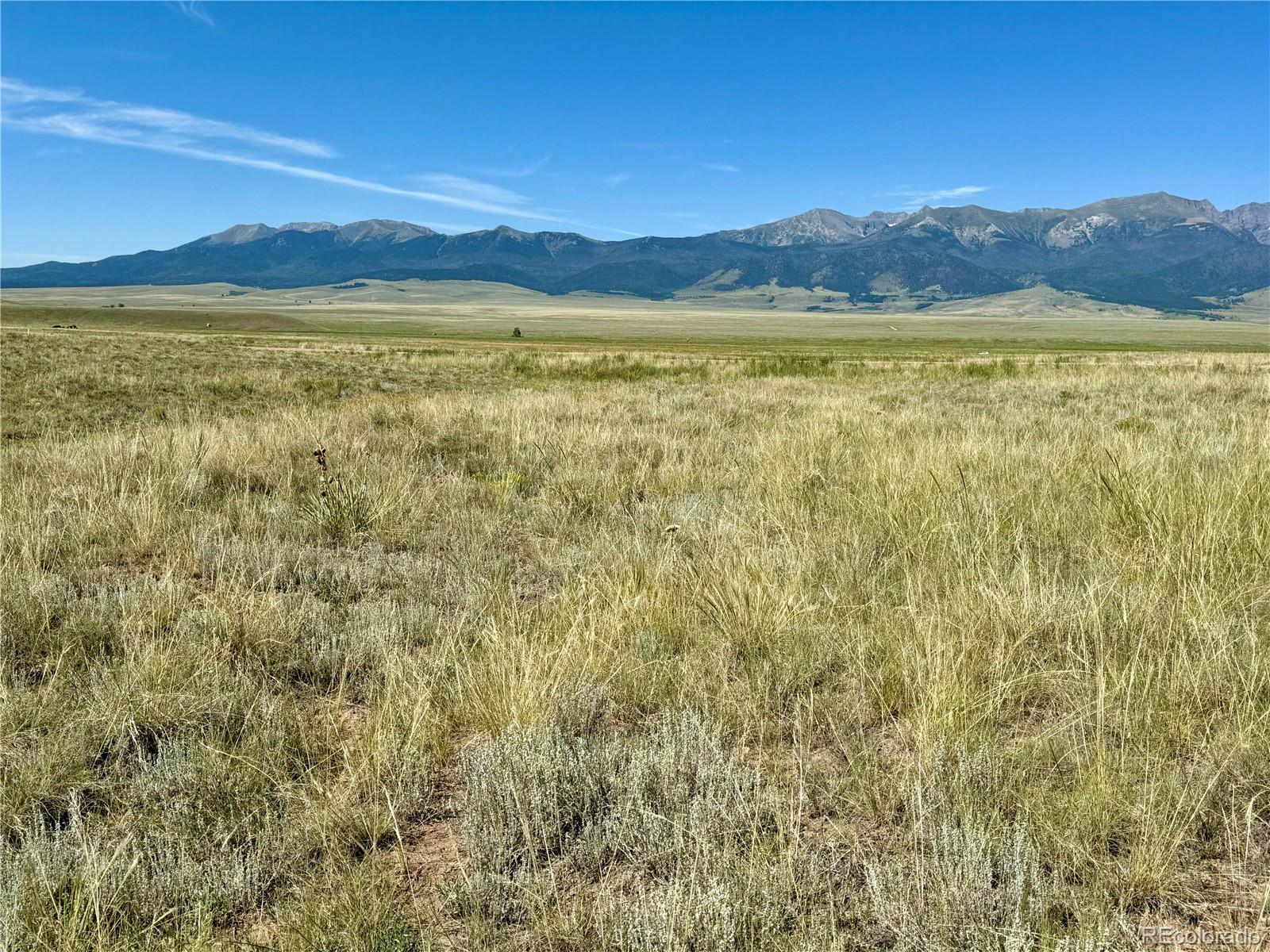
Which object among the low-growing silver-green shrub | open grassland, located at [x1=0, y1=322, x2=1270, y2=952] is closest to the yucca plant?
open grassland, located at [x1=0, y1=322, x2=1270, y2=952]

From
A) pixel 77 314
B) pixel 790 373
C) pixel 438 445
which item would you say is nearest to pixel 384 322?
pixel 77 314

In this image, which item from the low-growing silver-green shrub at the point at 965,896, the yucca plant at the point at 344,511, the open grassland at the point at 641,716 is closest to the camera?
the low-growing silver-green shrub at the point at 965,896

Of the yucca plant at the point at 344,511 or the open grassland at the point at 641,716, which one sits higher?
the yucca plant at the point at 344,511

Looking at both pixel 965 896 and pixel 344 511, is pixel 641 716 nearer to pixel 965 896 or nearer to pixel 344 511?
pixel 965 896

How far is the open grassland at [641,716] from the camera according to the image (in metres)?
2.01

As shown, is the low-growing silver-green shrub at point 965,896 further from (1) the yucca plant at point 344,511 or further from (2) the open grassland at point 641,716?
(1) the yucca plant at point 344,511

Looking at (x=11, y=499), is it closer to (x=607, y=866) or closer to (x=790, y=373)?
(x=607, y=866)

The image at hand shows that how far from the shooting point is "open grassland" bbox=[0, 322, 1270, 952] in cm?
201

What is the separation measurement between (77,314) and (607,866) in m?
125

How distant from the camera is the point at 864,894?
2.04 metres

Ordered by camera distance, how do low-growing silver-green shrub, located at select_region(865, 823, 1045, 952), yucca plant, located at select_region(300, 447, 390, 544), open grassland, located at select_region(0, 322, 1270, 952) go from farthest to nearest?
yucca plant, located at select_region(300, 447, 390, 544)
open grassland, located at select_region(0, 322, 1270, 952)
low-growing silver-green shrub, located at select_region(865, 823, 1045, 952)

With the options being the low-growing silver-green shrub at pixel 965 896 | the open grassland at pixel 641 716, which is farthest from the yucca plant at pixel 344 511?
the low-growing silver-green shrub at pixel 965 896

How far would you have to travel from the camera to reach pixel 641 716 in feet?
9.93

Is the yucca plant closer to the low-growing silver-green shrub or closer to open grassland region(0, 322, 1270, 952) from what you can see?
open grassland region(0, 322, 1270, 952)
